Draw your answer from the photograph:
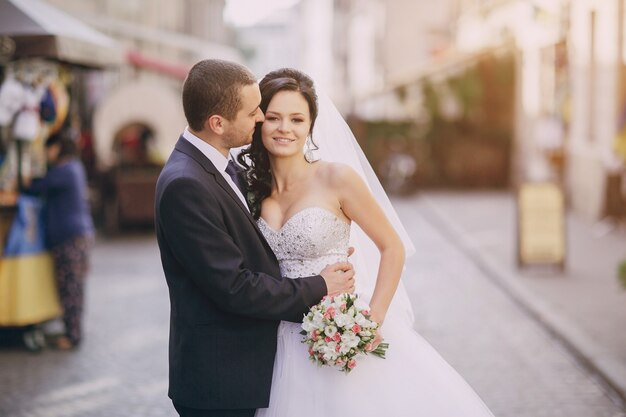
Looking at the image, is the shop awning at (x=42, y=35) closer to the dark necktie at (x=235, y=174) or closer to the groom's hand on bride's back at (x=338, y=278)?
the dark necktie at (x=235, y=174)

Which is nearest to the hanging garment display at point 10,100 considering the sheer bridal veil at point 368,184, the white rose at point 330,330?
the sheer bridal veil at point 368,184

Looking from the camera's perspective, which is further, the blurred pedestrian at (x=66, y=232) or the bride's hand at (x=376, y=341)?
the blurred pedestrian at (x=66, y=232)

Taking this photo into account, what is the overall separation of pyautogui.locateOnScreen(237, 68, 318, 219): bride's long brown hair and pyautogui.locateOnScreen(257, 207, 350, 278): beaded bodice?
0.15 metres

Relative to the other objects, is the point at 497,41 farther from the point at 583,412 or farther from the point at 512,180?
the point at 583,412

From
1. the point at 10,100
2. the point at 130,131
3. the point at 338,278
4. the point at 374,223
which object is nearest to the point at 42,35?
the point at 10,100

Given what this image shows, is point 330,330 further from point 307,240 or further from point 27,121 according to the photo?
point 27,121

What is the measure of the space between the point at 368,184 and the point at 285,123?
24.4 inches

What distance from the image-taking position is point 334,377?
3666 mm

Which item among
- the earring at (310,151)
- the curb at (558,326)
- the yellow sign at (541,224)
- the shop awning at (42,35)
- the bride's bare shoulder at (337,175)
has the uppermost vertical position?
the shop awning at (42,35)

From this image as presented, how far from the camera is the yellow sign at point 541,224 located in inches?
475

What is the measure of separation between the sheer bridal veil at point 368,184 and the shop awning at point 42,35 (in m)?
5.01

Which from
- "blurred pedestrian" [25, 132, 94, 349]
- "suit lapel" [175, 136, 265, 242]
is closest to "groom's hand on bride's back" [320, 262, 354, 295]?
"suit lapel" [175, 136, 265, 242]

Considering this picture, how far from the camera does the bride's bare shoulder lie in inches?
147

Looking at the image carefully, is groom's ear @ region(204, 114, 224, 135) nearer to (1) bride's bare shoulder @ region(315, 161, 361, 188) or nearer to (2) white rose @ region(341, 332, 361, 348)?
(1) bride's bare shoulder @ region(315, 161, 361, 188)
